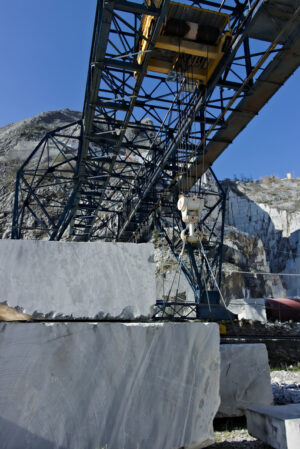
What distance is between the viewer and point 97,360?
2.92 meters

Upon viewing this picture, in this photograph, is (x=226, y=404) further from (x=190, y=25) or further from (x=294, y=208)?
(x=294, y=208)

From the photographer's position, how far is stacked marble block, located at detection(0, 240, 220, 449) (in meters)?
2.68

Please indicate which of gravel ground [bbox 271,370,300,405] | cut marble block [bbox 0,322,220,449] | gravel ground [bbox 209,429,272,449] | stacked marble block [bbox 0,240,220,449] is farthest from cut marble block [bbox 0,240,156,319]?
gravel ground [bbox 271,370,300,405]

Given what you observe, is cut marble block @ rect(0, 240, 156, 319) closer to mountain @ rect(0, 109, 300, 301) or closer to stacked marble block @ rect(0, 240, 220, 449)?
→ stacked marble block @ rect(0, 240, 220, 449)

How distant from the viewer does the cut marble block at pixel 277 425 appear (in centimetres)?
309

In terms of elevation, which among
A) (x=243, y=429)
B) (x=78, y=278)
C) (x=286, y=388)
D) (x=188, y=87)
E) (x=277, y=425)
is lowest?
(x=243, y=429)

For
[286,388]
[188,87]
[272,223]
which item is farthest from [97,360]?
[272,223]

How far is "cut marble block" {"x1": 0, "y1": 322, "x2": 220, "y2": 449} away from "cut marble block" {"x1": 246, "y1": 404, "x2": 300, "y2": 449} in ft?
1.87

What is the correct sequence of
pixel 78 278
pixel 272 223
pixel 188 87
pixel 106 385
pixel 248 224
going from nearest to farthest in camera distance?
pixel 106 385 < pixel 78 278 < pixel 188 87 < pixel 272 223 < pixel 248 224

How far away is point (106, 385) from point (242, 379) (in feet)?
8.21

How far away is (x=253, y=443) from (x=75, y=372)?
2135mm

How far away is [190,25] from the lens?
9.02 m

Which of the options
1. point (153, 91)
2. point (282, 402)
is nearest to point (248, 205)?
point (153, 91)

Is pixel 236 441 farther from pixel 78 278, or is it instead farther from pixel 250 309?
pixel 250 309
